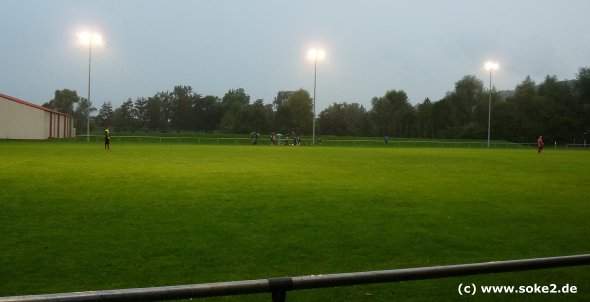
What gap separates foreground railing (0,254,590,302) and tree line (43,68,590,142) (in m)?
98.5

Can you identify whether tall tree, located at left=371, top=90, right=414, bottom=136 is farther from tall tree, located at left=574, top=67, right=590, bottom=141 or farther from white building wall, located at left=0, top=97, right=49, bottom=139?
white building wall, located at left=0, top=97, right=49, bottom=139

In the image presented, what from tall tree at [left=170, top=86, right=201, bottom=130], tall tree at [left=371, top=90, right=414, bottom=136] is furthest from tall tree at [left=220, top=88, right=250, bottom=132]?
tall tree at [left=371, top=90, right=414, bottom=136]

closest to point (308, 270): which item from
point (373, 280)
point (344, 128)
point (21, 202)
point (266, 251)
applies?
point (266, 251)

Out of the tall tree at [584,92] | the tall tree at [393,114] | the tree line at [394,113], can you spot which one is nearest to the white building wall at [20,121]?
the tree line at [394,113]

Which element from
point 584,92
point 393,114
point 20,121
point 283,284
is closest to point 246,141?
point 20,121

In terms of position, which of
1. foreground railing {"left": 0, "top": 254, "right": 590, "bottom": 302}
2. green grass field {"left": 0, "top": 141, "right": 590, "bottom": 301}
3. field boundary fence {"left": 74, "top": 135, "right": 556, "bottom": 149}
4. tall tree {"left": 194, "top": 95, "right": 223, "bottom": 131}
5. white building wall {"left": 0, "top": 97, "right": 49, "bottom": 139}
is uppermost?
tall tree {"left": 194, "top": 95, "right": 223, "bottom": 131}

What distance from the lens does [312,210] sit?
10273 millimetres

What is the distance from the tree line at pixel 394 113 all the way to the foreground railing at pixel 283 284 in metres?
98.5

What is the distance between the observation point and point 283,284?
2.28 m

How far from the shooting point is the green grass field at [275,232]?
5645 mm

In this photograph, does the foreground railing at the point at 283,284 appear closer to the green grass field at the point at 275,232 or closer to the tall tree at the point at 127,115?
the green grass field at the point at 275,232

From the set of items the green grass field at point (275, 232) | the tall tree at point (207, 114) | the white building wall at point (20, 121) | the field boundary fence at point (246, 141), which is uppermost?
the tall tree at point (207, 114)

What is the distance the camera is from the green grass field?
18.5 feet

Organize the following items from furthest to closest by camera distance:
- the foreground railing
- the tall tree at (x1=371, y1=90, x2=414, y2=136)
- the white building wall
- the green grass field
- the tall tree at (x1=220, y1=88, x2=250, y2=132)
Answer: the tall tree at (x1=371, y1=90, x2=414, y2=136) → the tall tree at (x1=220, y1=88, x2=250, y2=132) → the white building wall → the green grass field → the foreground railing
